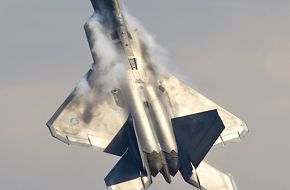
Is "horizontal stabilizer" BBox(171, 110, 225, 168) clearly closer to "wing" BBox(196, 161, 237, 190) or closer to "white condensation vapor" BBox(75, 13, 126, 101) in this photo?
"wing" BBox(196, 161, 237, 190)

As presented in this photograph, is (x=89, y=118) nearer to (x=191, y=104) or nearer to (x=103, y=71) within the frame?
(x=103, y=71)

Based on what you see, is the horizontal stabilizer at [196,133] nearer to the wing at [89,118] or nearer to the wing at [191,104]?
the wing at [89,118]

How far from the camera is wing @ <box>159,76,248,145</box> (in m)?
90.9

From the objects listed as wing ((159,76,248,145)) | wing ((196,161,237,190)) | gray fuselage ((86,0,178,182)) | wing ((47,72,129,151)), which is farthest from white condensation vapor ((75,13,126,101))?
wing ((196,161,237,190))

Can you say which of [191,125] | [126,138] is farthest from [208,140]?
[126,138]

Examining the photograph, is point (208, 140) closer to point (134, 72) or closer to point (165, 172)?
point (165, 172)

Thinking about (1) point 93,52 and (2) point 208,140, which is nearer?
(2) point 208,140

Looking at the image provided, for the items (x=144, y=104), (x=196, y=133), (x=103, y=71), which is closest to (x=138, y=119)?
(x=144, y=104)

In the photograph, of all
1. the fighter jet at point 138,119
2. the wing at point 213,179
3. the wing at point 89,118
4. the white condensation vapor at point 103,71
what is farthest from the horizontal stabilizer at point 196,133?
the white condensation vapor at point 103,71

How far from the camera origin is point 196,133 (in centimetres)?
8194

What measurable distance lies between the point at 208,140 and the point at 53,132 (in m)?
10.9

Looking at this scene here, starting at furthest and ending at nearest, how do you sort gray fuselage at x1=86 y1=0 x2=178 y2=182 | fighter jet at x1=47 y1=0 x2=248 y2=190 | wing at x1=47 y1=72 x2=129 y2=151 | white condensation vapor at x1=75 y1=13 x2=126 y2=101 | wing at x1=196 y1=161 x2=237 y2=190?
white condensation vapor at x1=75 y1=13 x2=126 y2=101, wing at x1=47 y1=72 x2=129 y2=151, wing at x1=196 y1=161 x2=237 y2=190, gray fuselage at x1=86 y1=0 x2=178 y2=182, fighter jet at x1=47 y1=0 x2=248 y2=190

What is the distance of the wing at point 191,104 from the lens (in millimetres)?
90875

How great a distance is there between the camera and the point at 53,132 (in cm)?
8688
